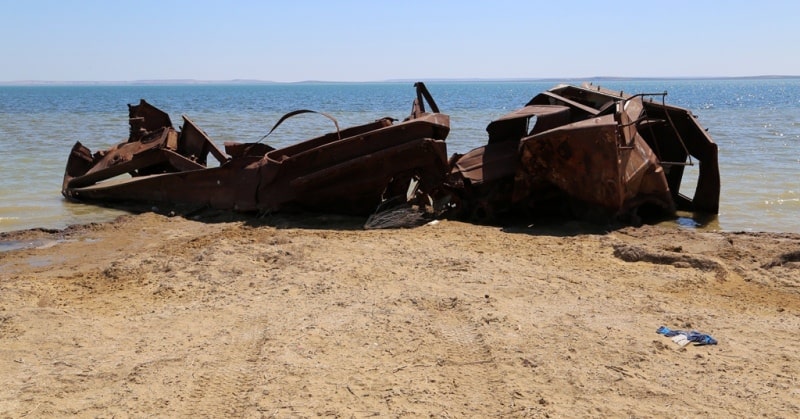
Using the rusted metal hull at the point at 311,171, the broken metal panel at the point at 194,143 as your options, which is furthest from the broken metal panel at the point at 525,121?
the broken metal panel at the point at 194,143

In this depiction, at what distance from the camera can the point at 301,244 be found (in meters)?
6.40

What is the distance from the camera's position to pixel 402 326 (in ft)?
14.2

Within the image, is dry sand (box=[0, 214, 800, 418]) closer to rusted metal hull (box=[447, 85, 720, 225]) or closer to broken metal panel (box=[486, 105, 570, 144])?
rusted metal hull (box=[447, 85, 720, 225])

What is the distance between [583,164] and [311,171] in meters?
2.71

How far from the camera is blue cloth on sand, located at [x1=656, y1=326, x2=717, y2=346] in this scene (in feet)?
13.4

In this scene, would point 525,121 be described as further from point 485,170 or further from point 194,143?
point 194,143

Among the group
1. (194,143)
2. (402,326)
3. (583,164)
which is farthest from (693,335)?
(194,143)

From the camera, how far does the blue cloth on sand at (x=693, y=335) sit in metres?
4.08

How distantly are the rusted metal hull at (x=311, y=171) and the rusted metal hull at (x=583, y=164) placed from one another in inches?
21.2

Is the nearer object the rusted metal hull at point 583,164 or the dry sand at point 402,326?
the dry sand at point 402,326

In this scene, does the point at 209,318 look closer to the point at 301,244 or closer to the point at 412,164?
the point at 301,244

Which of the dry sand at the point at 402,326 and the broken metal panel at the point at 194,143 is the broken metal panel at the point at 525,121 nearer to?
the dry sand at the point at 402,326

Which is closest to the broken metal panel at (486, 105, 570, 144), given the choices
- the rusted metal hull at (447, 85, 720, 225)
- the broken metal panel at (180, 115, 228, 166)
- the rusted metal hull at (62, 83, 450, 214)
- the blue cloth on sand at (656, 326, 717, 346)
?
the rusted metal hull at (447, 85, 720, 225)

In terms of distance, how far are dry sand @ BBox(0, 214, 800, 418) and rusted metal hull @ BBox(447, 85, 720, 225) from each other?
2.01 feet
